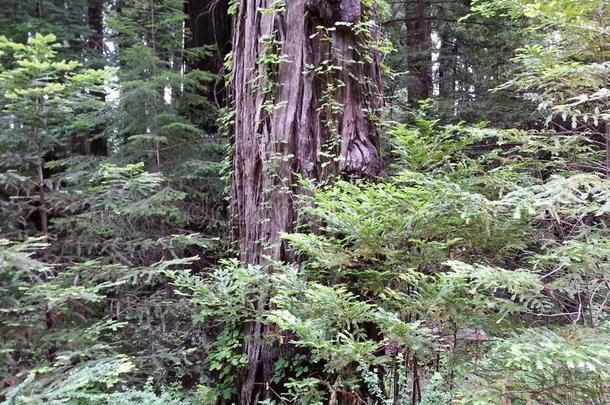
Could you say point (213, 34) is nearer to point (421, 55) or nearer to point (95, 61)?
point (95, 61)

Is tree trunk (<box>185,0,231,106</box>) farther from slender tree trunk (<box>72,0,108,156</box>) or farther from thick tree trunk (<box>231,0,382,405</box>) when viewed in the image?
thick tree trunk (<box>231,0,382,405</box>)

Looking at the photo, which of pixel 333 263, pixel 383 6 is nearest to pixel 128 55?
pixel 383 6

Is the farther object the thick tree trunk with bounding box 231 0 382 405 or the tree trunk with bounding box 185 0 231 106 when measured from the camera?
the tree trunk with bounding box 185 0 231 106

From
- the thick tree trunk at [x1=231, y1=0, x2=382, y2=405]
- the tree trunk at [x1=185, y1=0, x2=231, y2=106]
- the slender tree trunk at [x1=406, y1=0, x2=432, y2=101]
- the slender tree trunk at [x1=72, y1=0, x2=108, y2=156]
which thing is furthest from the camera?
the slender tree trunk at [x1=406, y1=0, x2=432, y2=101]

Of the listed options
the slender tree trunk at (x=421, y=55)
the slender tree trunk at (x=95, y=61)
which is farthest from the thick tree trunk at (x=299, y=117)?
the slender tree trunk at (x=421, y=55)

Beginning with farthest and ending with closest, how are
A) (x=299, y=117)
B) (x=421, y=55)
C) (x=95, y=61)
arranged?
(x=421, y=55) < (x=95, y=61) < (x=299, y=117)

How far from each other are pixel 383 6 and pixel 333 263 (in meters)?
2.60

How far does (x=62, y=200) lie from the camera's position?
9.88 ft

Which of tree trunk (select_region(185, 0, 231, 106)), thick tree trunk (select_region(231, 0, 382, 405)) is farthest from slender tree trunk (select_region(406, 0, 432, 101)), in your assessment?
thick tree trunk (select_region(231, 0, 382, 405))

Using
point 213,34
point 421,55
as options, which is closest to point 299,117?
point 213,34

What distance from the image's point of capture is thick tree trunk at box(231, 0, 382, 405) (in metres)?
2.71

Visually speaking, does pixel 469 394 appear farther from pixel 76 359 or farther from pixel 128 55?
pixel 128 55

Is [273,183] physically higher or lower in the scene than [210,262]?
higher

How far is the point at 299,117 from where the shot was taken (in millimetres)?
2766
